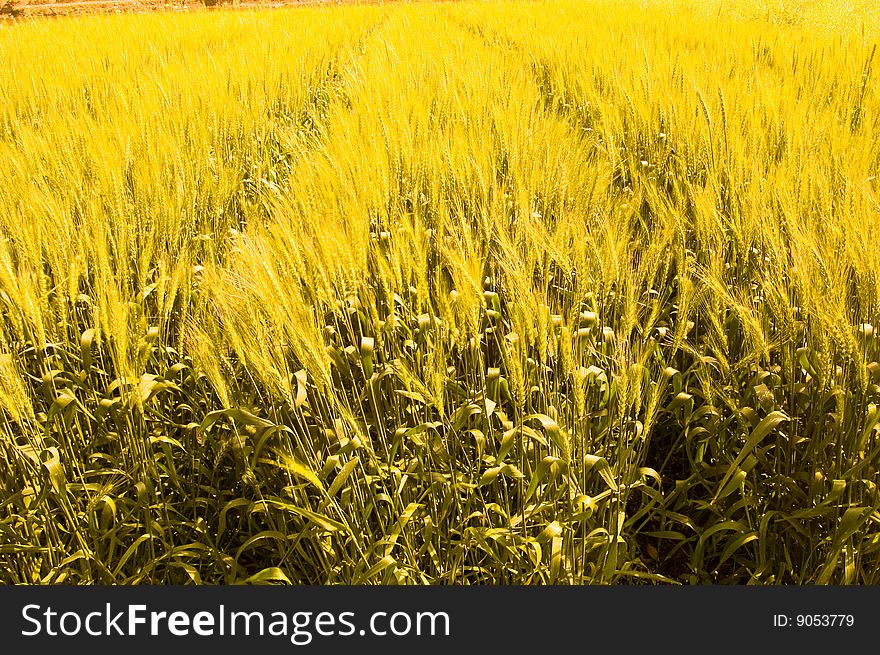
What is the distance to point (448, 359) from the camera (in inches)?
62.2

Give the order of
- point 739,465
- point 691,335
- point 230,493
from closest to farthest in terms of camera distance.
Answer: point 739,465
point 230,493
point 691,335

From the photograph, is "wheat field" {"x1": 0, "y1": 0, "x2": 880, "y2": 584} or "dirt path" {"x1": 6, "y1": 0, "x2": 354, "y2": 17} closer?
"wheat field" {"x1": 0, "y1": 0, "x2": 880, "y2": 584}

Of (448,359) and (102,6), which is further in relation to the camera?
(102,6)

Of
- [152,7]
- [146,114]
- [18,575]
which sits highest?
[152,7]

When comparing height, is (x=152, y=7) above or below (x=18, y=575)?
above

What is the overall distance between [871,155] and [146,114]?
8.00 ft

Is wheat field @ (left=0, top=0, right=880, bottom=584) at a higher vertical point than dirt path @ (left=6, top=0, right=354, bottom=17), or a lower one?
lower

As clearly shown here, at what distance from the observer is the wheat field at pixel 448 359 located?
1.12m

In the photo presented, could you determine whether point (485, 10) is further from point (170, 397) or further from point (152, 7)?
point (152, 7)

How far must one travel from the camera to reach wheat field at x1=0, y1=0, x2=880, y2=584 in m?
1.12

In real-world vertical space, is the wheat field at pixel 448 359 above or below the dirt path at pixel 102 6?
below

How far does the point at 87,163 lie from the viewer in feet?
6.52

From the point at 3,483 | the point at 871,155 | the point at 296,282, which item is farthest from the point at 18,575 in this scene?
the point at 871,155

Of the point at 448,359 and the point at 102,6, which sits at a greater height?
the point at 102,6
